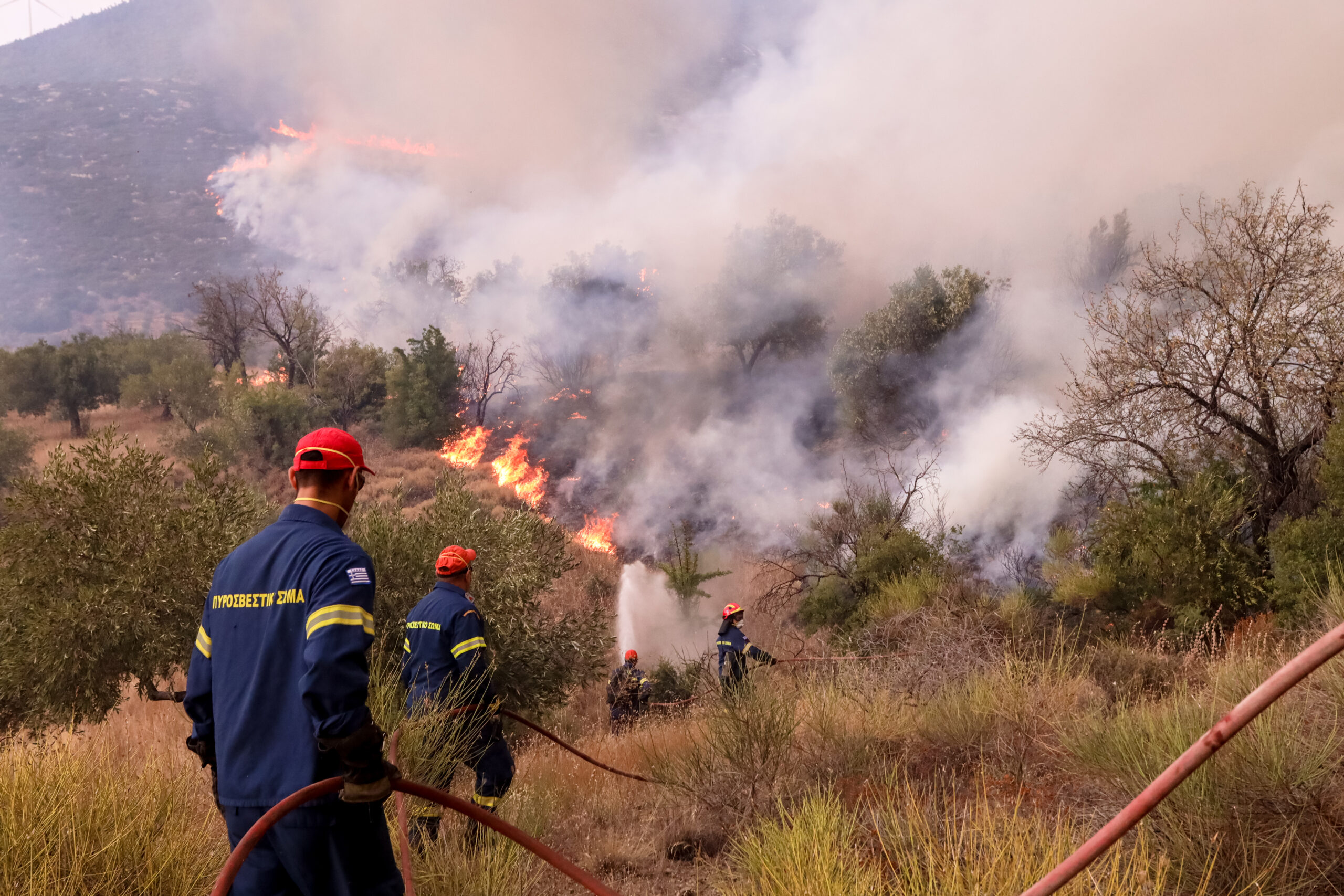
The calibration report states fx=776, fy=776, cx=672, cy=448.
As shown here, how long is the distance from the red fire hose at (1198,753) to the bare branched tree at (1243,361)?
33.8ft

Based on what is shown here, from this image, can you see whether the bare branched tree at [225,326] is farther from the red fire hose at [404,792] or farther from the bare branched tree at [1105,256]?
the red fire hose at [404,792]

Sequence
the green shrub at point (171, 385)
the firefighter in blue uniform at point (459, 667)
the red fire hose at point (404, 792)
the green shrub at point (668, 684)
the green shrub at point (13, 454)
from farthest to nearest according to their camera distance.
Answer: the green shrub at point (171, 385), the green shrub at point (13, 454), the green shrub at point (668, 684), the firefighter in blue uniform at point (459, 667), the red fire hose at point (404, 792)

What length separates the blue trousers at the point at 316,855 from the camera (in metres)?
2.62

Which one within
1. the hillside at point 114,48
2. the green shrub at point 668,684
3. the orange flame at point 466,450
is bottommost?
the green shrub at point 668,684

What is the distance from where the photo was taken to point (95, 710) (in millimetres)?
6941

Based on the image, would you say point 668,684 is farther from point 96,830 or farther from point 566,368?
point 566,368

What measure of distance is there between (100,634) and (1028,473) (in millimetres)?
18891

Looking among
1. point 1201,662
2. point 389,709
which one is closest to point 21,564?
point 389,709

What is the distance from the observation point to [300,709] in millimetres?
2678

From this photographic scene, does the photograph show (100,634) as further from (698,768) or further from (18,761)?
(698,768)

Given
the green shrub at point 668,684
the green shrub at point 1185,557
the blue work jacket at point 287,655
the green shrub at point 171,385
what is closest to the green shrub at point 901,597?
the green shrub at point 1185,557

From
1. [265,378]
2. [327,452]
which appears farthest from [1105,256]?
[265,378]

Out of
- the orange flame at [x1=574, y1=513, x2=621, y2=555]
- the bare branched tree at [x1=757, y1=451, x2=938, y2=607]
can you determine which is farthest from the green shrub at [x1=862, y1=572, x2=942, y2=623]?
the orange flame at [x1=574, y1=513, x2=621, y2=555]

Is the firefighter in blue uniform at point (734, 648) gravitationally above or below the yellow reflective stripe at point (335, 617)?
below
